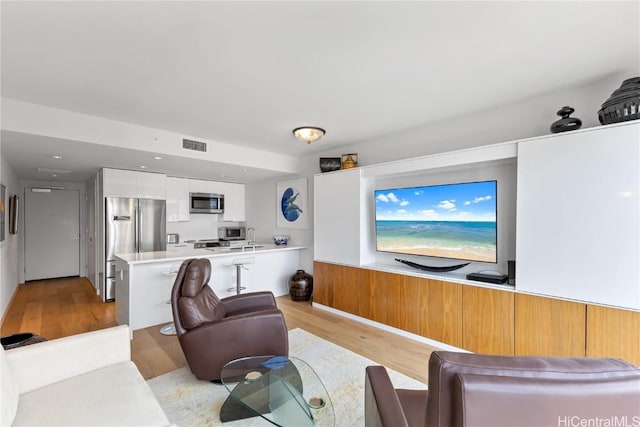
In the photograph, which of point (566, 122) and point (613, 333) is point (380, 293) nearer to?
point (613, 333)

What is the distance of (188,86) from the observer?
7.89 ft

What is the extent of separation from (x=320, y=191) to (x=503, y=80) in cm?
258

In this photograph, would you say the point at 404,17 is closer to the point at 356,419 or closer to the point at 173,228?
the point at 356,419

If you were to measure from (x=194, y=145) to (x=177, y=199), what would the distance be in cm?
207

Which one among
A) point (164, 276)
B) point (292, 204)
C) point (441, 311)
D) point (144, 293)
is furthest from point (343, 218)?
point (144, 293)

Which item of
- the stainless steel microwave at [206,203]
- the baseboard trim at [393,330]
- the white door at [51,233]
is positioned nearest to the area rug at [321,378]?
the baseboard trim at [393,330]

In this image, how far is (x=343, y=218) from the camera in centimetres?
399

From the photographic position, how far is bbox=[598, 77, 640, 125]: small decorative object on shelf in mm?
2014

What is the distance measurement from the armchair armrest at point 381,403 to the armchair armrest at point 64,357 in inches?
62.7

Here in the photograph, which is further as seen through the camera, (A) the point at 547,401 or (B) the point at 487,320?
(B) the point at 487,320

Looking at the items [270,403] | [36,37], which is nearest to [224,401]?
[270,403]

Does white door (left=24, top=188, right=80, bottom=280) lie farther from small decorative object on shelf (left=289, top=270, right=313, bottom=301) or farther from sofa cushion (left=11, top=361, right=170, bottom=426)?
sofa cushion (left=11, top=361, right=170, bottom=426)

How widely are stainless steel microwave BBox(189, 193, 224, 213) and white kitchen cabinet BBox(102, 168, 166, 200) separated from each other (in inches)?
23.9

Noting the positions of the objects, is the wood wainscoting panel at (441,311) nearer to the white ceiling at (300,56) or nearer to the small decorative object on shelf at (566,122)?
the small decorative object on shelf at (566,122)
